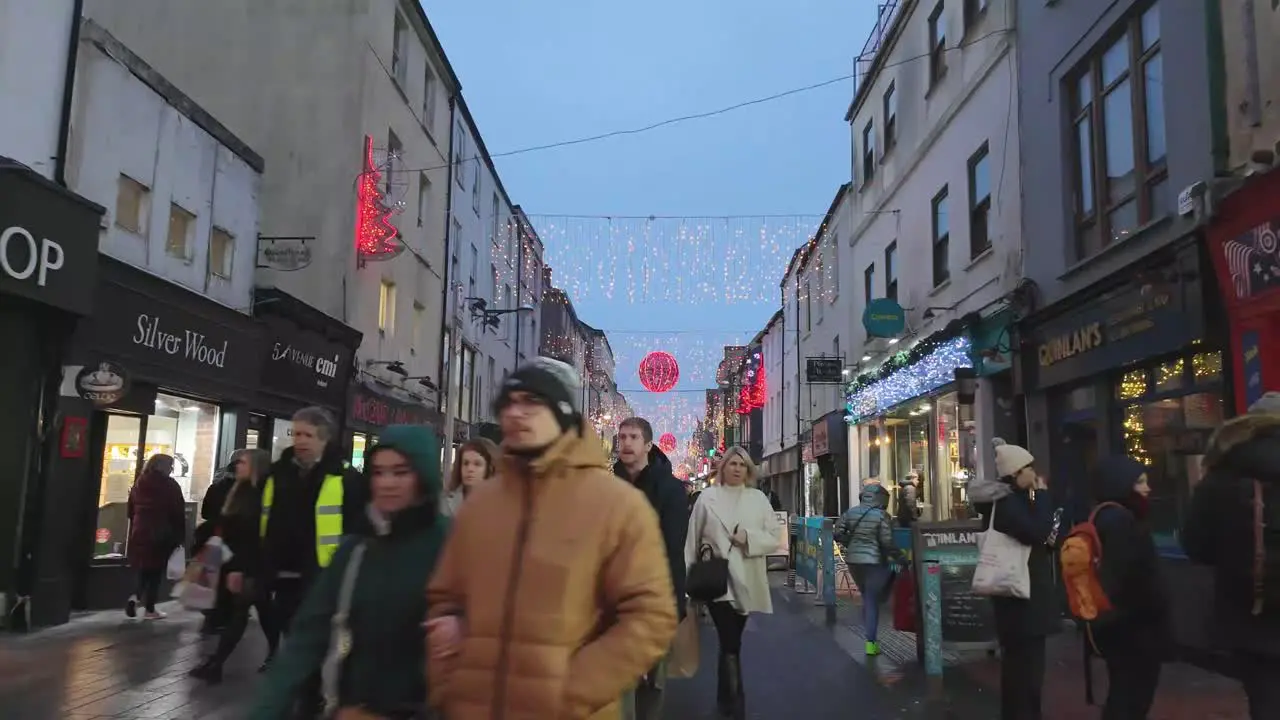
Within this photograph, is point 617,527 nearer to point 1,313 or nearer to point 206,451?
point 1,313

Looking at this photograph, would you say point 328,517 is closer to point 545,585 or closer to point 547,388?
point 547,388

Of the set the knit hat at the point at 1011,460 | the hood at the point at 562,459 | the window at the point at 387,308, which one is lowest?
the hood at the point at 562,459

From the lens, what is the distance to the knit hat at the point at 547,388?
8.11ft

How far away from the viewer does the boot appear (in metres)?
6.31

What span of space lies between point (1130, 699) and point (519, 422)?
11.2ft

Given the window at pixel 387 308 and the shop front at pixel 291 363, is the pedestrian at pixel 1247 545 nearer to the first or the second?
the shop front at pixel 291 363

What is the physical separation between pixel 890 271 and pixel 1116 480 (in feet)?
50.8

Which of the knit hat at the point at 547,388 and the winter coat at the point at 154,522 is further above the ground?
the knit hat at the point at 547,388

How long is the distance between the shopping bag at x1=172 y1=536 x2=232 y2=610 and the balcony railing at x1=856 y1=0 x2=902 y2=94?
15.5 metres

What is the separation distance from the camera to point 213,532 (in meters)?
7.15

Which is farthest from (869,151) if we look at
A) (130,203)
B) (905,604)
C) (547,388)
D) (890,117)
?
(547,388)

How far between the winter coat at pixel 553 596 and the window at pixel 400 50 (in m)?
19.8

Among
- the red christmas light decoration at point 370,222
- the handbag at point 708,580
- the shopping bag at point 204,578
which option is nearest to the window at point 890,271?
the red christmas light decoration at point 370,222

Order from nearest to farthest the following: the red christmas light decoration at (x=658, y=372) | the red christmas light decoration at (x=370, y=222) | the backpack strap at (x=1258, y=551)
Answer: the backpack strap at (x=1258, y=551) → the red christmas light decoration at (x=370, y=222) → the red christmas light decoration at (x=658, y=372)
